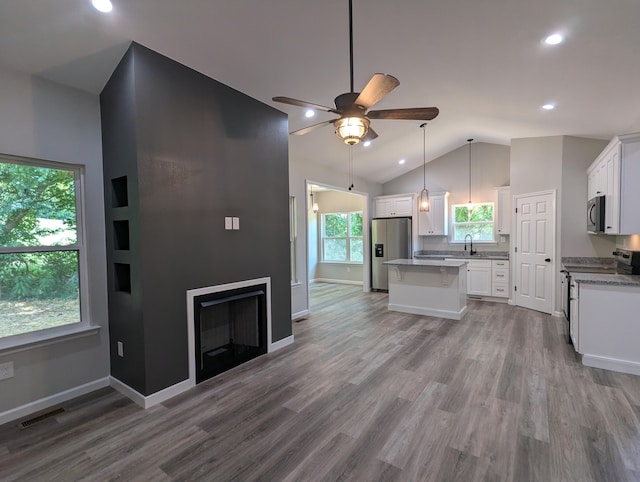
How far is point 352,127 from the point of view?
6.87 feet

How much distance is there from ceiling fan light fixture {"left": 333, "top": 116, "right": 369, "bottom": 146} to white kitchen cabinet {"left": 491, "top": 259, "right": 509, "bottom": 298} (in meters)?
5.31

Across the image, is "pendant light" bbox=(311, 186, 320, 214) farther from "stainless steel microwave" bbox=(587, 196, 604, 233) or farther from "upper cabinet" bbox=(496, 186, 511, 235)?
"stainless steel microwave" bbox=(587, 196, 604, 233)

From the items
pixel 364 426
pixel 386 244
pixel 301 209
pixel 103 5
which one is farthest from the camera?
pixel 386 244

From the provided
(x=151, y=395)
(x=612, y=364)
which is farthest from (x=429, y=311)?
(x=151, y=395)

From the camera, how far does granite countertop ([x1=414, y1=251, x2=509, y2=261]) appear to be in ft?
20.9

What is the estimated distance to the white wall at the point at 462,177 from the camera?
6.60 metres

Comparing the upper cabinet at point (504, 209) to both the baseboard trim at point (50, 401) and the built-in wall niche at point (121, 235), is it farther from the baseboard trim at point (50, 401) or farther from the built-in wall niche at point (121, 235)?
the baseboard trim at point (50, 401)

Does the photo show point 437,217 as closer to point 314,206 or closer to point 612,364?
point 314,206

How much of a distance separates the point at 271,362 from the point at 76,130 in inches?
115

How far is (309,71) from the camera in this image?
312 centimetres

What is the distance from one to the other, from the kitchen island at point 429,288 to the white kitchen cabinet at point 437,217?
199 centimetres

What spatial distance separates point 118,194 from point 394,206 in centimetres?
601

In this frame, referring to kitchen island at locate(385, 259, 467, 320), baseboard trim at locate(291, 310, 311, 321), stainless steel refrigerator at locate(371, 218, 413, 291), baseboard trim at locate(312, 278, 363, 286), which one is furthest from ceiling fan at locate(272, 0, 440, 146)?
baseboard trim at locate(312, 278, 363, 286)

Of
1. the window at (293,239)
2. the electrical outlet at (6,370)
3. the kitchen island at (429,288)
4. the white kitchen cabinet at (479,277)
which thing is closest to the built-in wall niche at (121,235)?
the electrical outlet at (6,370)
